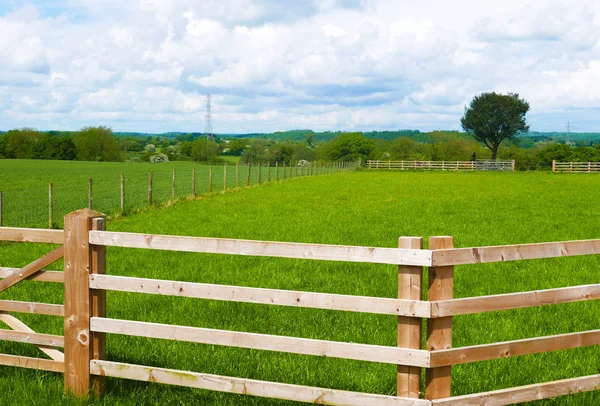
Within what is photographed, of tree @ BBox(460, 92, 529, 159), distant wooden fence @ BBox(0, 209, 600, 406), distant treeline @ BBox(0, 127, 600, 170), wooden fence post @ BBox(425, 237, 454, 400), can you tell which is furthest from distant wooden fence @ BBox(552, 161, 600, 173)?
wooden fence post @ BBox(425, 237, 454, 400)

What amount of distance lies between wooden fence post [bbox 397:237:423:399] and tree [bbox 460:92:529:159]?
123m

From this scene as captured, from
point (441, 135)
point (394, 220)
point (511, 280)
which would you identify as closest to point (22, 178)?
point (394, 220)

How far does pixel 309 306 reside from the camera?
528 centimetres

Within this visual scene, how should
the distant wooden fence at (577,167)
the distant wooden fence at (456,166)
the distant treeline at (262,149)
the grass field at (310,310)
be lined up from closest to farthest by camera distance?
the grass field at (310,310), the distant wooden fence at (577,167), the distant wooden fence at (456,166), the distant treeline at (262,149)

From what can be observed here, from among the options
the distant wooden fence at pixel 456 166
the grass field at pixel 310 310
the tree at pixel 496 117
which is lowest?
the grass field at pixel 310 310

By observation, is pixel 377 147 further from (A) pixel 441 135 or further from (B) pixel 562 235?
(B) pixel 562 235

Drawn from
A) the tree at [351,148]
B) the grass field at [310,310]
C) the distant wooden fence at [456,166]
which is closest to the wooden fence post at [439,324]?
the grass field at [310,310]

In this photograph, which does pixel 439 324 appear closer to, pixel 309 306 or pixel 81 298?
pixel 309 306

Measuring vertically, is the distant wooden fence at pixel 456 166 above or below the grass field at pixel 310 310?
above

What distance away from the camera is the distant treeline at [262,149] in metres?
114

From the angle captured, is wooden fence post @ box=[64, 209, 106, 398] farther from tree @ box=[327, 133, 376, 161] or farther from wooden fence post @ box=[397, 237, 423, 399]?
tree @ box=[327, 133, 376, 161]

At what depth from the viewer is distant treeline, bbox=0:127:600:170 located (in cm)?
11444

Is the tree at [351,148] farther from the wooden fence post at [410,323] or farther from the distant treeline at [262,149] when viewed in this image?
the wooden fence post at [410,323]

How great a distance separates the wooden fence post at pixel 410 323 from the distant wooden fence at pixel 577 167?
292ft
